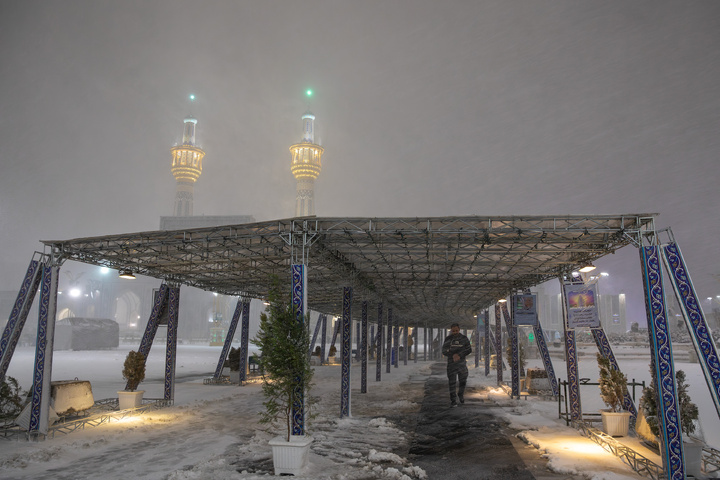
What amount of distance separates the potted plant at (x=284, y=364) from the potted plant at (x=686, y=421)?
733 centimetres

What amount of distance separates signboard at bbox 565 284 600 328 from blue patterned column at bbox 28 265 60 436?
15010mm

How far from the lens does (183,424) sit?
14617 millimetres

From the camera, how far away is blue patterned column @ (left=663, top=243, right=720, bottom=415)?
29.3ft

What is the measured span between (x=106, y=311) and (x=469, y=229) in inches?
4387

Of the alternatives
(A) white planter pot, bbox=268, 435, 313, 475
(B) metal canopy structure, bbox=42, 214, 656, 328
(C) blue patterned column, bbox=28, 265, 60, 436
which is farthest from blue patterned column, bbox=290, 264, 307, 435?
(C) blue patterned column, bbox=28, 265, 60, 436

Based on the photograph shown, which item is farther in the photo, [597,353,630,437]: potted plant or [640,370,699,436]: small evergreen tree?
[597,353,630,437]: potted plant

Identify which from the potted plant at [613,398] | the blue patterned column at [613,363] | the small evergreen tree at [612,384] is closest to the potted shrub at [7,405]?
the potted plant at [613,398]

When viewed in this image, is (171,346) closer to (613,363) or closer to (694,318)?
(613,363)

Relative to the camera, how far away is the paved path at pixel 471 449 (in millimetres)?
9578

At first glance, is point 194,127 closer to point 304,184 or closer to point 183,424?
point 304,184

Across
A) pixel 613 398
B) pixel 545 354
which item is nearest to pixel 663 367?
pixel 613 398

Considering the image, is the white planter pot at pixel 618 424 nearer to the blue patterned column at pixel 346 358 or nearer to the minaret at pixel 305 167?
the blue patterned column at pixel 346 358

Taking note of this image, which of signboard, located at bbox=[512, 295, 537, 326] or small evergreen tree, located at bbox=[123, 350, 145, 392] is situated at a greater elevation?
signboard, located at bbox=[512, 295, 537, 326]

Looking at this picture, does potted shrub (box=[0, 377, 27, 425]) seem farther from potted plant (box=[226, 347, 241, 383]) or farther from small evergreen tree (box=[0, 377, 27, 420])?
potted plant (box=[226, 347, 241, 383])
